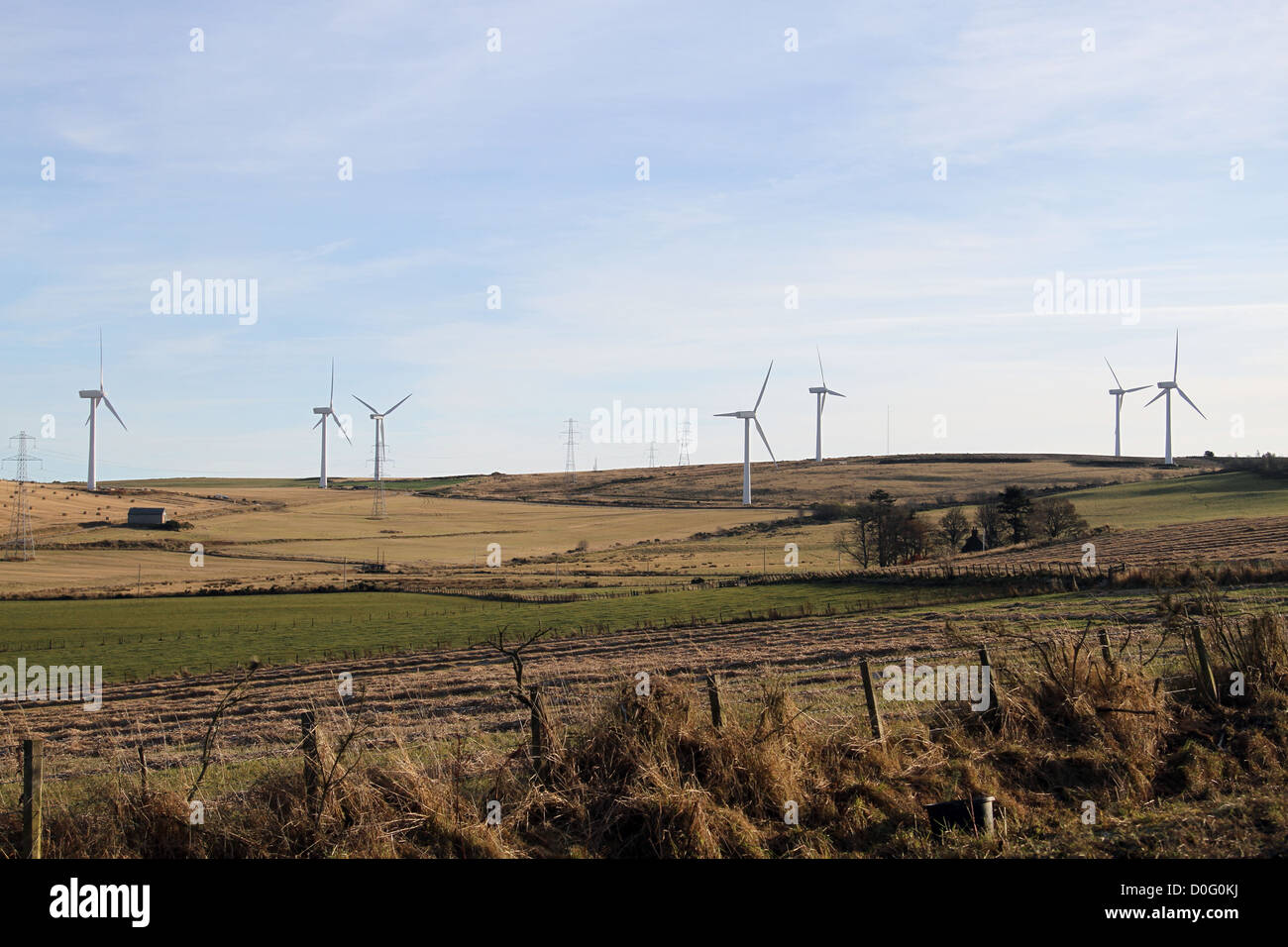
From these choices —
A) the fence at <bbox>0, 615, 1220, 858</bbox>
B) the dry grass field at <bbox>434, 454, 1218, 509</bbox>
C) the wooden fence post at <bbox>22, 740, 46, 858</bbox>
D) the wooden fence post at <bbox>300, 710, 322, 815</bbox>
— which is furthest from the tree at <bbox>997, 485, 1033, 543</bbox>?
the wooden fence post at <bbox>22, 740, 46, 858</bbox>

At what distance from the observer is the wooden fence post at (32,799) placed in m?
9.37

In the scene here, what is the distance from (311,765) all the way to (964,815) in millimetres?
6529

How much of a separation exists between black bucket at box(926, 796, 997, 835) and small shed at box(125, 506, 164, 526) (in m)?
127

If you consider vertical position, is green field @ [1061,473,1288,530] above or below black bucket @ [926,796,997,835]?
above

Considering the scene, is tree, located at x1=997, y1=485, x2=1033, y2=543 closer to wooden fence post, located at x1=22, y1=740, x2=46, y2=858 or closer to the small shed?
wooden fence post, located at x1=22, y1=740, x2=46, y2=858

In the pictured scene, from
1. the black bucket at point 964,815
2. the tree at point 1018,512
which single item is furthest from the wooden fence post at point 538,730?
the tree at point 1018,512

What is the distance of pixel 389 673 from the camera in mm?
38469

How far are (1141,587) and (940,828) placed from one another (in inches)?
1567

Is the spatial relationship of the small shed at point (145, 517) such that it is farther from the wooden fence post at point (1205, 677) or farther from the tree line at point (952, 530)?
the wooden fence post at point (1205, 677)

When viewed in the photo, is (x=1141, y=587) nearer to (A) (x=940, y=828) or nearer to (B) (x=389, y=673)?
(B) (x=389, y=673)

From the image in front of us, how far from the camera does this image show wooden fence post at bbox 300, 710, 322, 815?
10.1m

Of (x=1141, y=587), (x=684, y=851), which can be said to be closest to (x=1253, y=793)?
(x=684, y=851)
